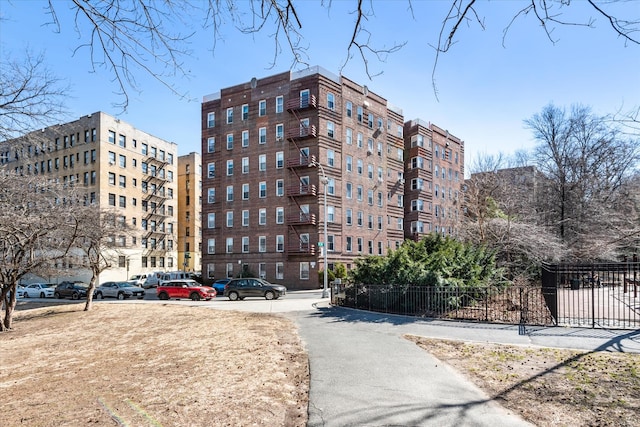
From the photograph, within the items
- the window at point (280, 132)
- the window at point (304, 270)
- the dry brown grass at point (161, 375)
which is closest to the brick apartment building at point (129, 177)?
the window at point (280, 132)

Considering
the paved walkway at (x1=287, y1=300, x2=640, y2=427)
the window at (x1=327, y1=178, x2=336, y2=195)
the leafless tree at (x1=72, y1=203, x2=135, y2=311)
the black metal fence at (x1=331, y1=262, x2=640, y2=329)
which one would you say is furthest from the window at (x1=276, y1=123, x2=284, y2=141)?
the paved walkway at (x1=287, y1=300, x2=640, y2=427)

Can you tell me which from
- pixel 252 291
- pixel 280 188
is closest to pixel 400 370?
pixel 252 291

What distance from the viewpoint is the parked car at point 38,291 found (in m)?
40.1

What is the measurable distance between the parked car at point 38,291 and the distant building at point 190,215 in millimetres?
29756

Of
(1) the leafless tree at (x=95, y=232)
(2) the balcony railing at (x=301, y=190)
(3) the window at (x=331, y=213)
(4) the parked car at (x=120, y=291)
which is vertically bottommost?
(4) the parked car at (x=120, y=291)

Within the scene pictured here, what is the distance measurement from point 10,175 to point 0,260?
27.5 ft

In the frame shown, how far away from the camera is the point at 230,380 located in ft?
26.9

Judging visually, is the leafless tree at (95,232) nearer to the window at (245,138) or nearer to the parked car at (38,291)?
the parked car at (38,291)

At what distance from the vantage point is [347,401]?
666cm

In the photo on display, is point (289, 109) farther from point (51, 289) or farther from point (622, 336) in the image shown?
point (622, 336)

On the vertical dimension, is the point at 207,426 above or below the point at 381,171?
below

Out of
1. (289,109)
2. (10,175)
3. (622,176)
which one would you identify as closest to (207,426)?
(10,175)

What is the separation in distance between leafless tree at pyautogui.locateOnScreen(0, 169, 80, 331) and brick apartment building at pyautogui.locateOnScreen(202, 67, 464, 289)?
23.6 metres

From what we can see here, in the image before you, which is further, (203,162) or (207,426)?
(203,162)
